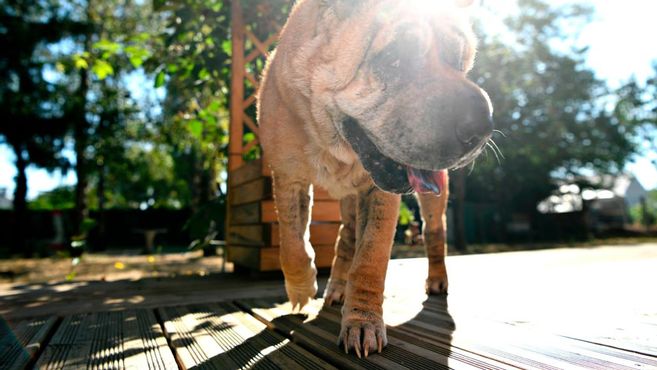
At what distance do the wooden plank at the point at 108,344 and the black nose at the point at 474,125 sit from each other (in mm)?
1309

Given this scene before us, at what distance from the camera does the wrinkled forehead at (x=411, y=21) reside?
5.91 ft

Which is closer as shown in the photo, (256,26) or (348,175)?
(348,175)

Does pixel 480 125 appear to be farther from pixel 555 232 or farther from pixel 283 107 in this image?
pixel 555 232

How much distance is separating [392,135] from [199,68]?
4.52 m

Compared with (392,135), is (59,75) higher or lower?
higher

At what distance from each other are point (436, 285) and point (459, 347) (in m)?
1.36

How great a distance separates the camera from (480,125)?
5.27 ft

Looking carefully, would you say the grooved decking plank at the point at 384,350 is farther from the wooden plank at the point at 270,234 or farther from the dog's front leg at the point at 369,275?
the wooden plank at the point at 270,234

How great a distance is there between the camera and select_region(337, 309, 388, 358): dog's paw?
5.39 ft

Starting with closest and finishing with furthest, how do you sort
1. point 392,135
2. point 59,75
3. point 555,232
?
point 392,135, point 59,75, point 555,232

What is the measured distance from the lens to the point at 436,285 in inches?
119

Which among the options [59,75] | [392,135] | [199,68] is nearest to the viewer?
[392,135]

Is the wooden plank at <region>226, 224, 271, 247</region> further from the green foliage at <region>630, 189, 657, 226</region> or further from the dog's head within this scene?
the green foliage at <region>630, 189, 657, 226</region>

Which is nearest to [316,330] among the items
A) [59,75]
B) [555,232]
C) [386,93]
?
[386,93]
